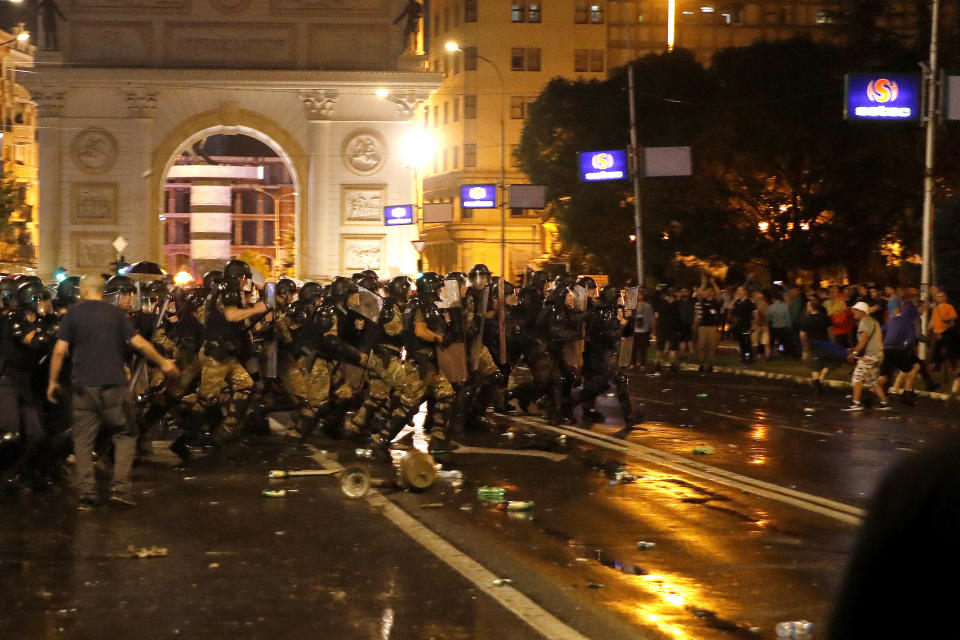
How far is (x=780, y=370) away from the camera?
28938 mm

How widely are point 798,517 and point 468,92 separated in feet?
272

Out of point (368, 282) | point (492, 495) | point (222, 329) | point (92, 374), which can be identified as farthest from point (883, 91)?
point (92, 374)

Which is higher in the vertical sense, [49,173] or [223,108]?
[223,108]

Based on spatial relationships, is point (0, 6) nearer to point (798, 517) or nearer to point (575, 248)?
point (575, 248)

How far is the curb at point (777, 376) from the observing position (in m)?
23.1

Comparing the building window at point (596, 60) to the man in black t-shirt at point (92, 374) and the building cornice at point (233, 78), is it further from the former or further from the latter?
the man in black t-shirt at point (92, 374)

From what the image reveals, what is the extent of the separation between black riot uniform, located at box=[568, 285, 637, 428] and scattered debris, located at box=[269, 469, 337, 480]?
499 cm

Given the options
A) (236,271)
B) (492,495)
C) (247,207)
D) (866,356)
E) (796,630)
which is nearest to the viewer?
→ (796,630)

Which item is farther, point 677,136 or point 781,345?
point 677,136

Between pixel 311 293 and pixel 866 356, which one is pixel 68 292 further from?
pixel 866 356

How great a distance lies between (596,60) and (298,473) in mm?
80729

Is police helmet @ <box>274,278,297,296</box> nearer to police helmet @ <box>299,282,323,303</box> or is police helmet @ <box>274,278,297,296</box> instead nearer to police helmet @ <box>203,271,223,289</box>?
police helmet @ <box>299,282,323,303</box>

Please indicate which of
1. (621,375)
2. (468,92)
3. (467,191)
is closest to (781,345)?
(621,375)

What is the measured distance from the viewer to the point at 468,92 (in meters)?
91.2
